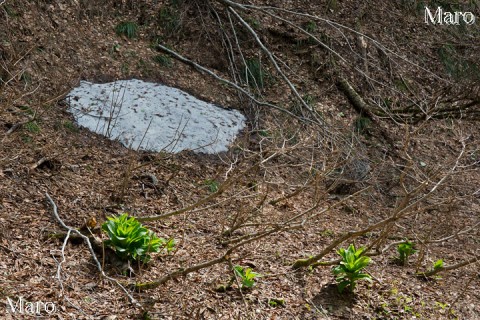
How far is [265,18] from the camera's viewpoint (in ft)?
27.7

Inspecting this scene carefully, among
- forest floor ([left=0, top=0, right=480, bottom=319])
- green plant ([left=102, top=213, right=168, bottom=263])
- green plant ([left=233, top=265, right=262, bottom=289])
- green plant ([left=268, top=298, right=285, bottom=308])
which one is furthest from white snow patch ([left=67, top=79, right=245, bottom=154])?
green plant ([left=268, top=298, right=285, bottom=308])

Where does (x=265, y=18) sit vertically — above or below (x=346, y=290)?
above

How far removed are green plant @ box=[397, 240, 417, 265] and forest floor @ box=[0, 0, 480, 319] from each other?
0.23ft

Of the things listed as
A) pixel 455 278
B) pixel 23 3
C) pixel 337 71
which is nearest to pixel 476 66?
pixel 337 71

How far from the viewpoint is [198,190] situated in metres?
5.68

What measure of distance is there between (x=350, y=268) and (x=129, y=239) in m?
1.63

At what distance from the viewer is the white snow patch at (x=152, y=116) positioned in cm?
596

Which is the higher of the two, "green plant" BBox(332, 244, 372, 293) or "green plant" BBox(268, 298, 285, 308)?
"green plant" BBox(332, 244, 372, 293)

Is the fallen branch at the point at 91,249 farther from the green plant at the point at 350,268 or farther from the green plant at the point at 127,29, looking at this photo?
the green plant at the point at 127,29

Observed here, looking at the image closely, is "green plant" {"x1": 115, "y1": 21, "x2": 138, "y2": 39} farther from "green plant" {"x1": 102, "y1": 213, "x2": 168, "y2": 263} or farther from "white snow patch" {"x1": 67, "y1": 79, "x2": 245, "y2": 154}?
"green plant" {"x1": 102, "y1": 213, "x2": 168, "y2": 263}

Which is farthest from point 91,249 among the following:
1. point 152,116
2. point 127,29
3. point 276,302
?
point 127,29

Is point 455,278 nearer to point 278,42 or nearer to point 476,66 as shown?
point 278,42

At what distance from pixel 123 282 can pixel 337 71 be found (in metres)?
5.12

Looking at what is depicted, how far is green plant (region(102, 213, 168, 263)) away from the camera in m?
4.06
